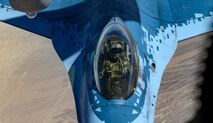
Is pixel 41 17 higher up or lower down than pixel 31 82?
higher up

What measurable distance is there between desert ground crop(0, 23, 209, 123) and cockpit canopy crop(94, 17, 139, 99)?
2.13 metres

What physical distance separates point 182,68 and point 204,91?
79 centimetres

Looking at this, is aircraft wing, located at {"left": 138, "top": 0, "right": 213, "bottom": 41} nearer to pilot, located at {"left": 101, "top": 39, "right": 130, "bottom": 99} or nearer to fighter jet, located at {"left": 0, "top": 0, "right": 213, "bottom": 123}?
fighter jet, located at {"left": 0, "top": 0, "right": 213, "bottom": 123}

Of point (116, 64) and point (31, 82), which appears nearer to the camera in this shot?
point (116, 64)

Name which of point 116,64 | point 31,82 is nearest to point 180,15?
point 116,64

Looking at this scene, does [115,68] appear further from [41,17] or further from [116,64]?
[41,17]

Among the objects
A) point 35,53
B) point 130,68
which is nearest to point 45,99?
point 35,53

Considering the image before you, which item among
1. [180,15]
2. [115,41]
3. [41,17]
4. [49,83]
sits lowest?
[49,83]

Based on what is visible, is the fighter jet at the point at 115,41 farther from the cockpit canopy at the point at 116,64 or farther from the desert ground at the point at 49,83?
the desert ground at the point at 49,83

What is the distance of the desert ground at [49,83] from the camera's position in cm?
841

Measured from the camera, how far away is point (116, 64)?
628 cm

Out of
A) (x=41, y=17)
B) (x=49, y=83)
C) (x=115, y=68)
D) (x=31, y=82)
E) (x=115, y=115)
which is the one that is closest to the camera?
(x=115, y=115)

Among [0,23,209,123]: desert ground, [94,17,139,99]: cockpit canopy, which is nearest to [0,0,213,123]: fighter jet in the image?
[94,17,139,99]: cockpit canopy

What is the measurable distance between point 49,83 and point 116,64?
3192mm
